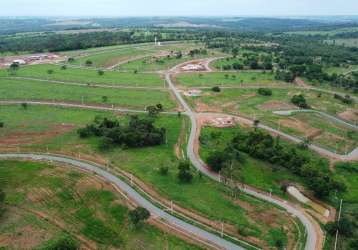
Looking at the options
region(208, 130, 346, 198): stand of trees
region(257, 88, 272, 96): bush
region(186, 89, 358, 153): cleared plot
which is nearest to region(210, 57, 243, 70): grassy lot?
region(257, 88, 272, 96): bush

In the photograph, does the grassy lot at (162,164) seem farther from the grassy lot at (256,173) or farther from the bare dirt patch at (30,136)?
the grassy lot at (256,173)

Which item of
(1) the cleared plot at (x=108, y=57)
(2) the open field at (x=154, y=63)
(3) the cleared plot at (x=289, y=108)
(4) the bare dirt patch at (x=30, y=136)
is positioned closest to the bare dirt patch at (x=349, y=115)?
(3) the cleared plot at (x=289, y=108)

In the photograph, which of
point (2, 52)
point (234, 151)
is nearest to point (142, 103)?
point (234, 151)

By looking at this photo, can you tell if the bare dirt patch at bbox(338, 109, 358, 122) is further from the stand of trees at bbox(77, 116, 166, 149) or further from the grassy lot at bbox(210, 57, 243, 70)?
the grassy lot at bbox(210, 57, 243, 70)

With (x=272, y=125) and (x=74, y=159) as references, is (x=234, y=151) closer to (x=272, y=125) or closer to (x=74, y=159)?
(x=272, y=125)

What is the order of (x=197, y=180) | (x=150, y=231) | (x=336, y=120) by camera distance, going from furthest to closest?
(x=336, y=120), (x=197, y=180), (x=150, y=231)
